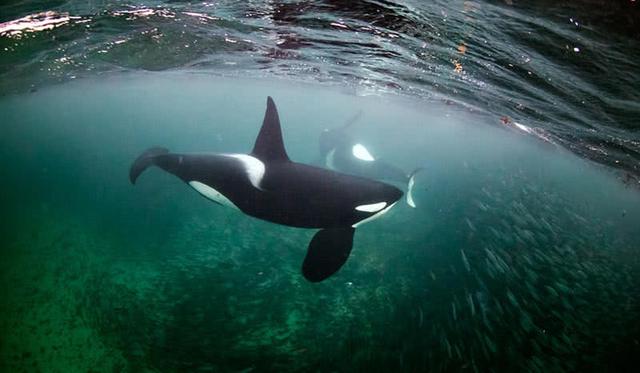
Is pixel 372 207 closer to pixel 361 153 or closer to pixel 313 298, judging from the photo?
pixel 313 298

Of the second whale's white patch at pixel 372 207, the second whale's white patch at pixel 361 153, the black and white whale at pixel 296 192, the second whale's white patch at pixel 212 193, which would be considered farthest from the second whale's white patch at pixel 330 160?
the second whale's white patch at pixel 372 207

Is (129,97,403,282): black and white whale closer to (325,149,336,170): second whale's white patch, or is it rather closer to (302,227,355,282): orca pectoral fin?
(302,227,355,282): orca pectoral fin

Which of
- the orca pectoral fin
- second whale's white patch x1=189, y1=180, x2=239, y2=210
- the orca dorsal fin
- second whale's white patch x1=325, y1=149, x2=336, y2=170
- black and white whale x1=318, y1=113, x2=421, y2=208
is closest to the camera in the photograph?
the orca pectoral fin

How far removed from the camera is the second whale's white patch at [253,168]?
19.0 feet

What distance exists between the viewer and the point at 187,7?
852cm

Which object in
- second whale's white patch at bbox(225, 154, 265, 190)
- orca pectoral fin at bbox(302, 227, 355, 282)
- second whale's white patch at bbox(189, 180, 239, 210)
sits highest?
second whale's white patch at bbox(225, 154, 265, 190)

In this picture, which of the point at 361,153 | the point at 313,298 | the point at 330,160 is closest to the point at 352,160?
the point at 361,153

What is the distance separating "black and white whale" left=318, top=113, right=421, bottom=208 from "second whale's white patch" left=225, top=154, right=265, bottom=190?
8.88 meters

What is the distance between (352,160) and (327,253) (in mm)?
10223

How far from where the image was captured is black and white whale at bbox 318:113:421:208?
15.0 m

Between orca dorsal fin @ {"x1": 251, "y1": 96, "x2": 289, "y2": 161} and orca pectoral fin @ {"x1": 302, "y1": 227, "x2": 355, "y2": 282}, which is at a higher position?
orca dorsal fin @ {"x1": 251, "y1": 96, "x2": 289, "y2": 161}

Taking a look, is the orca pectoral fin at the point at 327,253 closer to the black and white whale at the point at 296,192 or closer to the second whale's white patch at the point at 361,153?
the black and white whale at the point at 296,192

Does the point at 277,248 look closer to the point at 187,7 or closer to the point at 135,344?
the point at 135,344

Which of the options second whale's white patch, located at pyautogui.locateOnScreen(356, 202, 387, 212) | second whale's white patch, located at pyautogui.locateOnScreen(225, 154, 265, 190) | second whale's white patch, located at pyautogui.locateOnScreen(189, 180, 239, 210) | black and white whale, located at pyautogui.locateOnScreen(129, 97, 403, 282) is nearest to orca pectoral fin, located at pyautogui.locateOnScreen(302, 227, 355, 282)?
black and white whale, located at pyautogui.locateOnScreen(129, 97, 403, 282)
